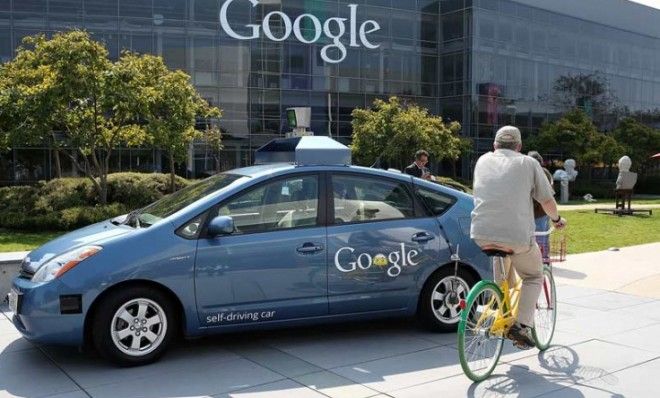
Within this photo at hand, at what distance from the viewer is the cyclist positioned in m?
4.83

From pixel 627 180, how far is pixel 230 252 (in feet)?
62.2

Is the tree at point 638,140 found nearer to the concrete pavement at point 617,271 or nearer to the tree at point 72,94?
the concrete pavement at point 617,271

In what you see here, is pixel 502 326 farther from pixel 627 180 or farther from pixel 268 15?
pixel 268 15

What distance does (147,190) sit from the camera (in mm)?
17359

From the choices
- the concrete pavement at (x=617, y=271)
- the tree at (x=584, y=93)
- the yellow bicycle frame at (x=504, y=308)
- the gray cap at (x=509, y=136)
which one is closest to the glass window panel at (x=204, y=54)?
the tree at (x=584, y=93)

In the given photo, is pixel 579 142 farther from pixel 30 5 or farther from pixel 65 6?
pixel 30 5

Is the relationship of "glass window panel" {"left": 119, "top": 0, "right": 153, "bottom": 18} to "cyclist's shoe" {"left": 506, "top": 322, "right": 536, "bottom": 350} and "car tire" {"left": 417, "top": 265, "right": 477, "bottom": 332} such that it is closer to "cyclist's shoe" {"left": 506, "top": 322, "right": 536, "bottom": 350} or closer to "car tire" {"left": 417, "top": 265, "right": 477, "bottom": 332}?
"car tire" {"left": 417, "top": 265, "right": 477, "bottom": 332}

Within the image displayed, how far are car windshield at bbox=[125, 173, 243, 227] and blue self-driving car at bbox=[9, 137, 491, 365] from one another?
1.0 inches

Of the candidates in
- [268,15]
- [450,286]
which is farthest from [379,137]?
[450,286]

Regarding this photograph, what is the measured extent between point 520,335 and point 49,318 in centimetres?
357

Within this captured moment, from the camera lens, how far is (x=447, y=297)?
20.0ft

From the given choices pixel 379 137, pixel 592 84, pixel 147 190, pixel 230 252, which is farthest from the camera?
pixel 592 84

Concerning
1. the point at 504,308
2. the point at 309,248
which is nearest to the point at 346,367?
the point at 309,248

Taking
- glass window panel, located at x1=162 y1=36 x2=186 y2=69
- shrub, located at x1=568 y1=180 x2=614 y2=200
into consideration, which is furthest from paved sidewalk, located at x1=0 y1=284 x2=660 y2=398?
shrub, located at x1=568 y1=180 x2=614 y2=200
